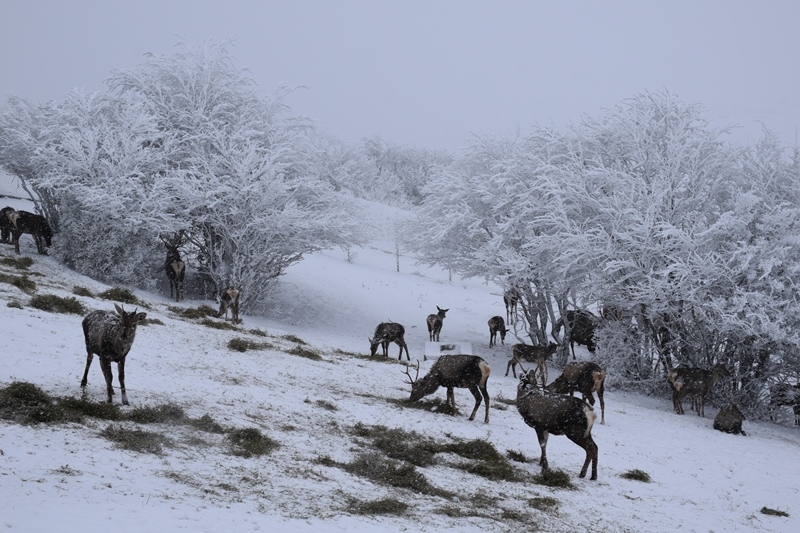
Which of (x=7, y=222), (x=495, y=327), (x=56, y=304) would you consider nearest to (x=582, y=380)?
(x=495, y=327)

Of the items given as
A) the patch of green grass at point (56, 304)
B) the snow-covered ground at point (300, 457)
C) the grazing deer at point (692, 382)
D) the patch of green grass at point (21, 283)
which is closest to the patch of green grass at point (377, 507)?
the snow-covered ground at point (300, 457)

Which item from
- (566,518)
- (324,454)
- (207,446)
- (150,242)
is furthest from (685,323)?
(150,242)

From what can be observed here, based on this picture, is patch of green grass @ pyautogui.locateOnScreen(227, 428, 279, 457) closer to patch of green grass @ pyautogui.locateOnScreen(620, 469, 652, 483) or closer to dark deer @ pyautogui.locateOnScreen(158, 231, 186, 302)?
patch of green grass @ pyautogui.locateOnScreen(620, 469, 652, 483)

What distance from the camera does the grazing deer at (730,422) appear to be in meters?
15.6

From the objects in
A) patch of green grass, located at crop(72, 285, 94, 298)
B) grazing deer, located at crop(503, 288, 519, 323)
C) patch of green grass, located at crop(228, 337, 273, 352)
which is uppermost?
grazing deer, located at crop(503, 288, 519, 323)

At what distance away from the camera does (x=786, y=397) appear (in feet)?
60.4

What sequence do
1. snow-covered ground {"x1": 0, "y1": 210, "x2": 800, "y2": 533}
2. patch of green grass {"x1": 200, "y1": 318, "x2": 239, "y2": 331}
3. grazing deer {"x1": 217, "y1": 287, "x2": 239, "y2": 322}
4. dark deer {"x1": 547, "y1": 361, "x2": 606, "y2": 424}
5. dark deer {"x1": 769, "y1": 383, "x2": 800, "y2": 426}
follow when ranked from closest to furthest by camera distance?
snow-covered ground {"x1": 0, "y1": 210, "x2": 800, "y2": 533} < dark deer {"x1": 547, "y1": 361, "x2": 606, "y2": 424} < dark deer {"x1": 769, "y1": 383, "x2": 800, "y2": 426} < patch of green grass {"x1": 200, "y1": 318, "x2": 239, "y2": 331} < grazing deer {"x1": 217, "y1": 287, "x2": 239, "y2": 322}

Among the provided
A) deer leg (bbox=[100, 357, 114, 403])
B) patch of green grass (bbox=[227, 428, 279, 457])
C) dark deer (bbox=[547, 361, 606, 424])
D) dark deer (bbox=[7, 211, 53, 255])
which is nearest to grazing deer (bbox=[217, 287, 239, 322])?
dark deer (bbox=[7, 211, 53, 255])

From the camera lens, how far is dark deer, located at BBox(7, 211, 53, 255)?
81.4 ft

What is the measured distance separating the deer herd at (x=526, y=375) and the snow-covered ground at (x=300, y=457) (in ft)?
1.72

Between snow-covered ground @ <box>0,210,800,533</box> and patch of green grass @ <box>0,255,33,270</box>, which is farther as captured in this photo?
patch of green grass @ <box>0,255,33,270</box>

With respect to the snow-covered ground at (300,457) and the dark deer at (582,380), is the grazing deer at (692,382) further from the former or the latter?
the dark deer at (582,380)

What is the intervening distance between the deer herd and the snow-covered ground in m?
0.53

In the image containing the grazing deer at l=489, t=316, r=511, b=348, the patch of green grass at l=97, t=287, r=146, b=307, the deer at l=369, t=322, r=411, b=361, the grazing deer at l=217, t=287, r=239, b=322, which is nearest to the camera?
the patch of green grass at l=97, t=287, r=146, b=307
